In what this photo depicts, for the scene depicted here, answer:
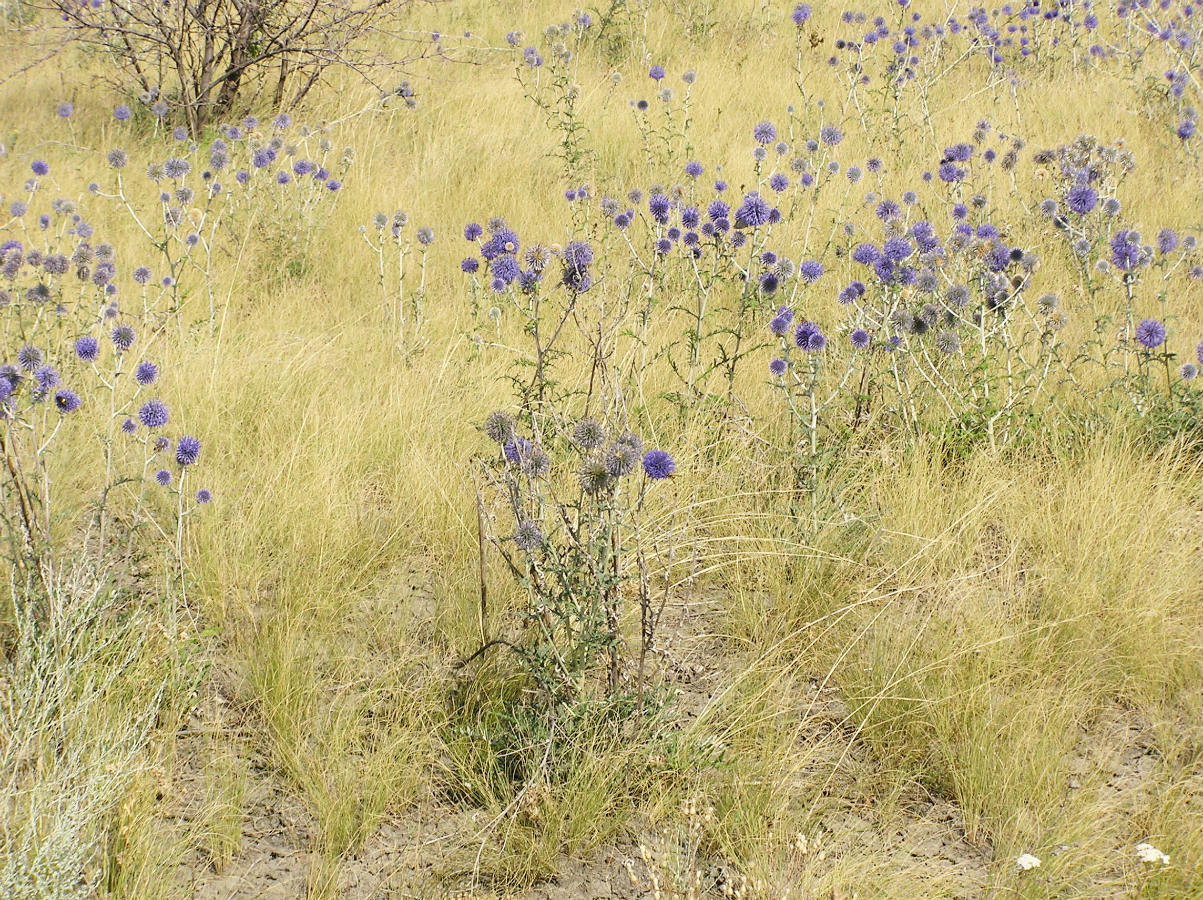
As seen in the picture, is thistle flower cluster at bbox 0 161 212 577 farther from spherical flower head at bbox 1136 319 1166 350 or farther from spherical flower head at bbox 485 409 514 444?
spherical flower head at bbox 1136 319 1166 350

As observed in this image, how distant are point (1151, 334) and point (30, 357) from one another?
3.54 metres

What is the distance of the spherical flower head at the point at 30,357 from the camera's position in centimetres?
258

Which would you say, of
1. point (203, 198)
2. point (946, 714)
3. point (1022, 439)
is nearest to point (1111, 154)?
point (1022, 439)

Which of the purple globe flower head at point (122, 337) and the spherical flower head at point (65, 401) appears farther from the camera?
the purple globe flower head at point (122, 337)

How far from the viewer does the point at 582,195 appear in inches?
194

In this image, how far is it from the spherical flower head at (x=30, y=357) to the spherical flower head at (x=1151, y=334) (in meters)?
3.48

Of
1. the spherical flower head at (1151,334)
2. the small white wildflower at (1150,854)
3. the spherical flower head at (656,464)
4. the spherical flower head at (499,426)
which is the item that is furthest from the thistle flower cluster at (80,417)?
the spherical flower head at (1151,334)

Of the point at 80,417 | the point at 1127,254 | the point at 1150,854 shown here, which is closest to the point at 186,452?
the point at 80,417

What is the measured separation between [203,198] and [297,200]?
38.0 inches

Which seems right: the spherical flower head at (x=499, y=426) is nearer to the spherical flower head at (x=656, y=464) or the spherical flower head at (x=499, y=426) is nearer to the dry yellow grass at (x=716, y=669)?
the spherical flower head at (x=656, y=464)

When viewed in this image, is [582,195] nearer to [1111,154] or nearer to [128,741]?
[1111,154]

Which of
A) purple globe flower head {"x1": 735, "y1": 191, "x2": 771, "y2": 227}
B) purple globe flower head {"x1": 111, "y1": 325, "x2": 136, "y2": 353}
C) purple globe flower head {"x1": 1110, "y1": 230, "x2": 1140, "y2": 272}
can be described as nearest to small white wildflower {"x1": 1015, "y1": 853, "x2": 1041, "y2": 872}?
purple globe flower head {"x1": 735, "y1": 191, "x2": 771, "y2": 227}

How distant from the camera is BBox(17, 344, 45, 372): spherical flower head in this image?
2.58 m

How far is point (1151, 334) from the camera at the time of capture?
3203mm
